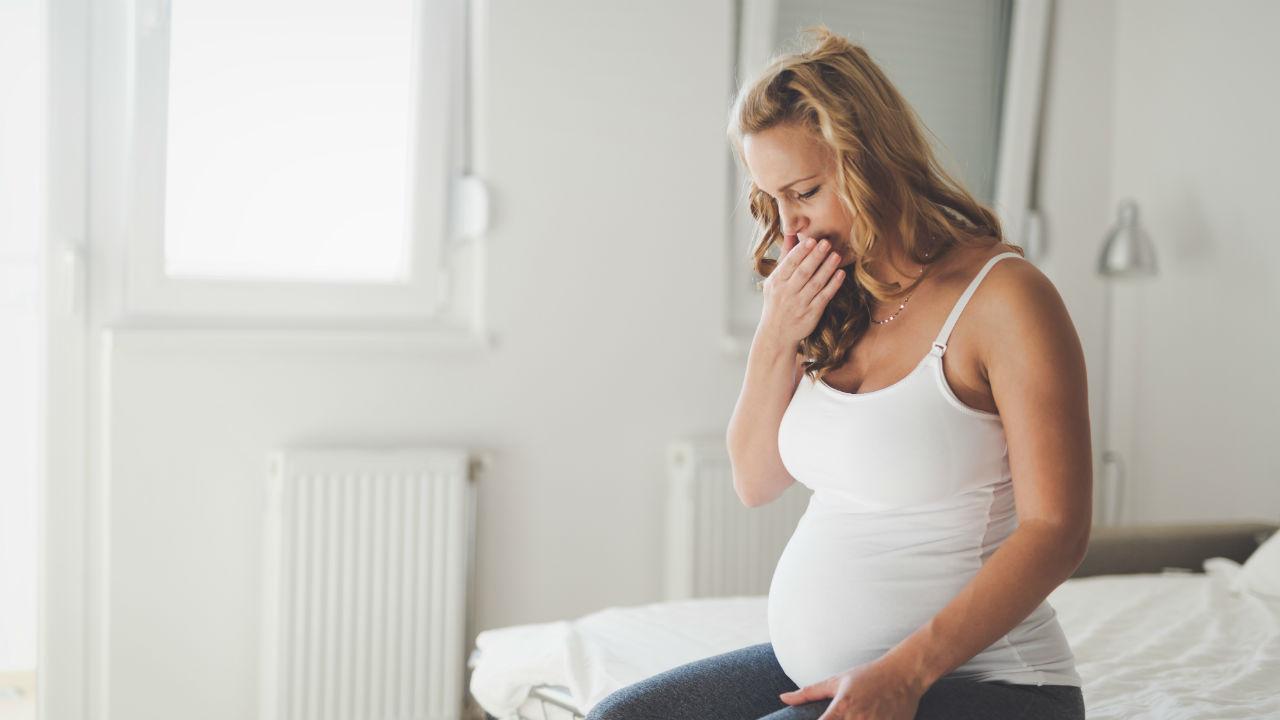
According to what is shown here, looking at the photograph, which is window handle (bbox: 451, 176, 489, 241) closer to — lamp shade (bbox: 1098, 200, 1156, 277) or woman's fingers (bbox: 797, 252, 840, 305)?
woman's fingers (bbox: 797, 252, 840, 305)

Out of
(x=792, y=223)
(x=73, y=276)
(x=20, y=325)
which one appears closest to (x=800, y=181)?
(x=792, y=223)

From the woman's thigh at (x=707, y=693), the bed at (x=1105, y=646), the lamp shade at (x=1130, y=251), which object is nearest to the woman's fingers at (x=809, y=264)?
the woman's thigh at (x=707, y=693)

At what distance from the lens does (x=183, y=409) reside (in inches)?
89.3

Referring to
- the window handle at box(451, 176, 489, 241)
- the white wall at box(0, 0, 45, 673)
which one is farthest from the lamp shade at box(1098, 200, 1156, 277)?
the white wall at box(0, 0, 45, 673)

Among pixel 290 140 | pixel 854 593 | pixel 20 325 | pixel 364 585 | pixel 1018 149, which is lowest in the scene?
pixel 364 585

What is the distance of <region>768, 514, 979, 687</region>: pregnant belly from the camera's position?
1.06 metres

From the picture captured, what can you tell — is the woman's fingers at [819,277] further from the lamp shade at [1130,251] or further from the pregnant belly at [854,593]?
the lamp shade at [1130,251]

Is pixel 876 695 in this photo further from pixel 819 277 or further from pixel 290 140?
pixel 290 140

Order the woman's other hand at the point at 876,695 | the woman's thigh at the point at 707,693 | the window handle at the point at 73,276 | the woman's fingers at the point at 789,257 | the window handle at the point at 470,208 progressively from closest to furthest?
the woman's other hand at the point at 876,695
the woman's thigh at the point at 707,693
the woman's fingers at the point at 789,257
the window handle at the point at 73,276
the window handle at the point at 470,208

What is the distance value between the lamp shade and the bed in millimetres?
905

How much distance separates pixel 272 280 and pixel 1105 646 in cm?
184

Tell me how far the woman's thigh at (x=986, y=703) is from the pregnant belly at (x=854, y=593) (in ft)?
0.21

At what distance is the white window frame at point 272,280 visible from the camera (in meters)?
2.21

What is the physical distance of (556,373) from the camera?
2.56 metres
